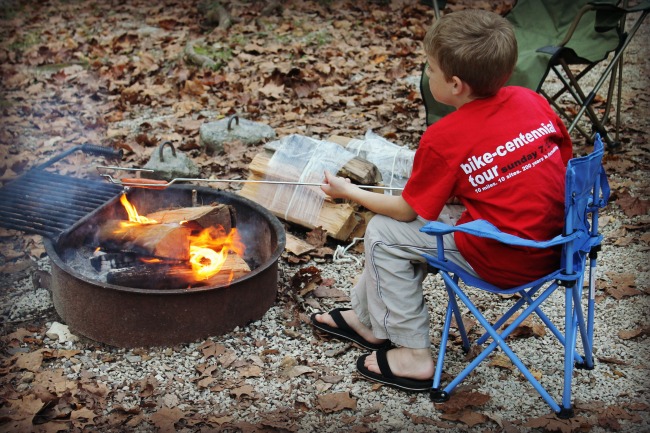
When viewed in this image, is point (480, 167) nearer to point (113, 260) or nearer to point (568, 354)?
point (568, 354)

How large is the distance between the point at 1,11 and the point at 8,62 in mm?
2494

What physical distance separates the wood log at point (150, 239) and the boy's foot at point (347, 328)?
78cm

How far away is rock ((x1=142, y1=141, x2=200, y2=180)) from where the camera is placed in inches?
182

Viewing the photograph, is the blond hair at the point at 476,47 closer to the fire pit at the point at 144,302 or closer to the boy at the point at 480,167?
the boy at the point at 480,167

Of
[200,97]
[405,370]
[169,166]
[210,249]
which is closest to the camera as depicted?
[405,370]

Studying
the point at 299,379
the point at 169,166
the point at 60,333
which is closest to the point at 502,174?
the point at 299,379

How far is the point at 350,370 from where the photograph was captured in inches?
123

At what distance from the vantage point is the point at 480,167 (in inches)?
99.7

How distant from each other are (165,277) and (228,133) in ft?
7.52

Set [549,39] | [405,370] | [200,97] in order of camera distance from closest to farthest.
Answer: [405,370]
[549,39]
[200,97]

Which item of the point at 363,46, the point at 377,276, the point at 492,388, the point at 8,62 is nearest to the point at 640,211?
the point at 492,388

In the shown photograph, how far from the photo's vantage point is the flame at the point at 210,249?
3.44 meters

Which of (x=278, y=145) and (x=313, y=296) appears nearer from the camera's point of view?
(x=313, y=296)

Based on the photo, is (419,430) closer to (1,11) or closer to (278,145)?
(278,145)
